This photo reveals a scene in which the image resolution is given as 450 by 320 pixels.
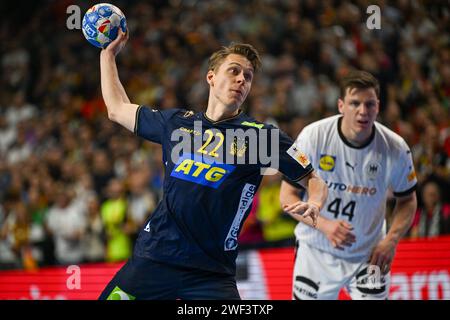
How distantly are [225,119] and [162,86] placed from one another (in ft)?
27.7

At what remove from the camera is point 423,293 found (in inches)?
319

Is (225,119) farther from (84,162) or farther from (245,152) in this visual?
(84,162)

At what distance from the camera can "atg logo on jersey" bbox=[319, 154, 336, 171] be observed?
6.62 m

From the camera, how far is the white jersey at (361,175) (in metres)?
6.57

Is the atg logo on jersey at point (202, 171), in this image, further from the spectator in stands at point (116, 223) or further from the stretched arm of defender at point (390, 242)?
the spectator in stands at point (116, 223)

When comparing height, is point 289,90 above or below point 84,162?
above

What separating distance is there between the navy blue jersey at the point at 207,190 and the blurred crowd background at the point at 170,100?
379 cm

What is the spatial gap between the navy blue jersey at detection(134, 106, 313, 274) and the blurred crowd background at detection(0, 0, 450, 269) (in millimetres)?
3786

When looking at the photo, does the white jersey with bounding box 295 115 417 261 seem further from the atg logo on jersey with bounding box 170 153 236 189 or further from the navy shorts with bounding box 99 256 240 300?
the navy shorts with bounding box 99 256 240 300

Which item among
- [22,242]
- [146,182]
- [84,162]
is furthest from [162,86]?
[22,242]

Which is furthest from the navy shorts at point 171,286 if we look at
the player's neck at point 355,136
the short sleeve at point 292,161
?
the player's neck at point 355,136

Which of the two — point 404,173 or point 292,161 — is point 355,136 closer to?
point 404,173

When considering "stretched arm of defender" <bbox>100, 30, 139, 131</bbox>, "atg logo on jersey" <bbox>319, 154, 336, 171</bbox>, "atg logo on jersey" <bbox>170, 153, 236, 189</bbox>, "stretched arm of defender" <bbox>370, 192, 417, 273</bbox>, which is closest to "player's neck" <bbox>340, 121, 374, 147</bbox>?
"atg logo on jersey" <bbox>319, 154, 336, 171</bbox>
